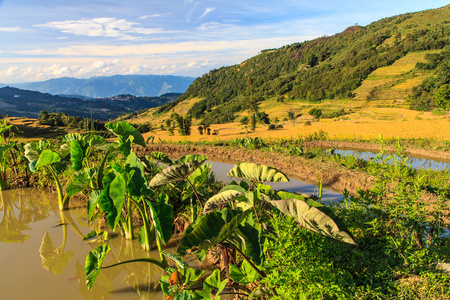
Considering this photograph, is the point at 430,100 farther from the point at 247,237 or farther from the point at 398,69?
the point at 247,237

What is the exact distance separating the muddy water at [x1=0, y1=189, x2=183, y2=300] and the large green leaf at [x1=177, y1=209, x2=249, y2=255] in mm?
1610

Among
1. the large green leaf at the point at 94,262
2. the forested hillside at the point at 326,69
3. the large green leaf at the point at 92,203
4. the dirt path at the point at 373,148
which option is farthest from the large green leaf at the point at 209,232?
the forested hillside at the point at 326,69

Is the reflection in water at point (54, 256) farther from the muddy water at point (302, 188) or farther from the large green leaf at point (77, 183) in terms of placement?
the muddy water at point (302, 188)

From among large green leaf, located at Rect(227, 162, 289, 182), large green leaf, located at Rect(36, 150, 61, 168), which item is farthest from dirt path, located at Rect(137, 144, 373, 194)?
large green leaf, located at Rect(36, 150, 61, 168)

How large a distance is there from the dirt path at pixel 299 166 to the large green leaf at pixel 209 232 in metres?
3.00

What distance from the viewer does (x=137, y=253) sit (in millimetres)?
3742

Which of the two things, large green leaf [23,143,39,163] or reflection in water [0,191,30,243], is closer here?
reflection in water [0,191,30,243]

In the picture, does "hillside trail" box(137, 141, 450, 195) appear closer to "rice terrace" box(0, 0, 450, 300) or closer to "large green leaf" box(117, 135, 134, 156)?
"rice terrace" box(0, 0, 450, 300)

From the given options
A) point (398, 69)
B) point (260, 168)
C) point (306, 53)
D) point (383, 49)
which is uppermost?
point (306, 53)

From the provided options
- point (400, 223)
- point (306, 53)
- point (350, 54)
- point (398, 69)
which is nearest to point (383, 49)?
point (350, 54)

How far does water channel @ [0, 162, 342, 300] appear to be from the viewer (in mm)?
2982

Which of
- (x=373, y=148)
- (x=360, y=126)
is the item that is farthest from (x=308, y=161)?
(x=360, y=126)

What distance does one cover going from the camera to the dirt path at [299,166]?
6.88 metres

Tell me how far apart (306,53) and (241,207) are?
335ft
